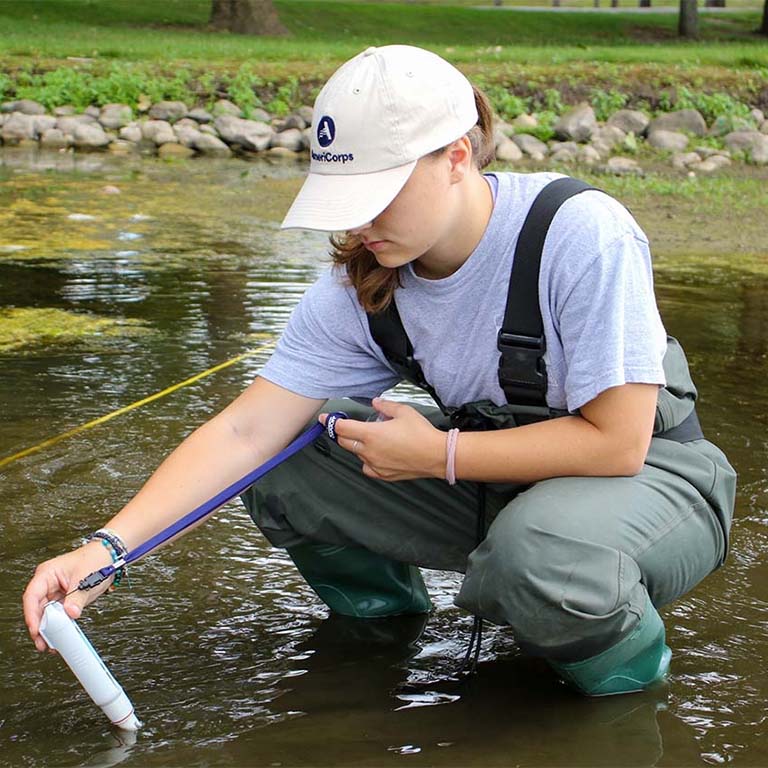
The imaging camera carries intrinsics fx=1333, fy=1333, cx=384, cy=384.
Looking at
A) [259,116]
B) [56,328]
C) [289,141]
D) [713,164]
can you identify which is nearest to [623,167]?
[713,164]

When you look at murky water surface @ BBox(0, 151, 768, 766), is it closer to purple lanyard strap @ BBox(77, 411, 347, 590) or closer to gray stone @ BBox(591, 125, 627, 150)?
purple lanyard strap @ BBox(77, 411, 347, 590)

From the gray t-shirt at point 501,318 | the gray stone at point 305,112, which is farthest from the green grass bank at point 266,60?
the gray t-shirt at point 501,318

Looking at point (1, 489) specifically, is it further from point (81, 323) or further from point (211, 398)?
point (81, 323)

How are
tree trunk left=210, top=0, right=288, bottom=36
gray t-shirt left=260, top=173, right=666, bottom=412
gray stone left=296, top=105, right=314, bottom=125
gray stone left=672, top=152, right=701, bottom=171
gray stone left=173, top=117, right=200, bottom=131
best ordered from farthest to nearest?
1. tree trunk left=210, top=0, right=288, bottom=36
2. gray stone left=296, top=105, right=314, bottom=125
3. gray stone left=173, top=117, right=200, bottom=131
4. gray stone left=672, top=152, right=701, bottom=171
5. gray t-shirt left=260, top=173, right=666, bottom=412

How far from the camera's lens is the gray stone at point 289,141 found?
12820 mm

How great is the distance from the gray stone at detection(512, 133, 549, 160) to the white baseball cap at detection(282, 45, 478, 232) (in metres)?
10.2

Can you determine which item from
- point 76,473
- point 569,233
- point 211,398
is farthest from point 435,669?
point 211,398

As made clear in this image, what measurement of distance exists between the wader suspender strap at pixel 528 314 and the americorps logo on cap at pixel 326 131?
373 millimetres

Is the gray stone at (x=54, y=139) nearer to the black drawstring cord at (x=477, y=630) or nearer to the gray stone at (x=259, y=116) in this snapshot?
the gray stone at (x=259, y=116)

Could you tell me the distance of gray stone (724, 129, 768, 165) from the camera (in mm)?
11914

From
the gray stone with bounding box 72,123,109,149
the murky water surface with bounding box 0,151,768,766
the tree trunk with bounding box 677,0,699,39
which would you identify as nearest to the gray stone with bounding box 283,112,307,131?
the gray stone with bounding box 72,123,109,149

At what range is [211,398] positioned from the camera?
170 inches

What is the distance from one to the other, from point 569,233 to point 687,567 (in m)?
0.63

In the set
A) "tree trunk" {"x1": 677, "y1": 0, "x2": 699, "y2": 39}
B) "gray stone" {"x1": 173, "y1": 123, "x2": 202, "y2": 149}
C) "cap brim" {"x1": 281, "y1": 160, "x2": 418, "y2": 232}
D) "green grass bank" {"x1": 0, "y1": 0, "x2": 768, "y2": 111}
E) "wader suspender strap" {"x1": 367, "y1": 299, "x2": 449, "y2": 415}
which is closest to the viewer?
"cap brim" {"x1": 281, "y1": 160, "x2": 418, "y2": 232}
